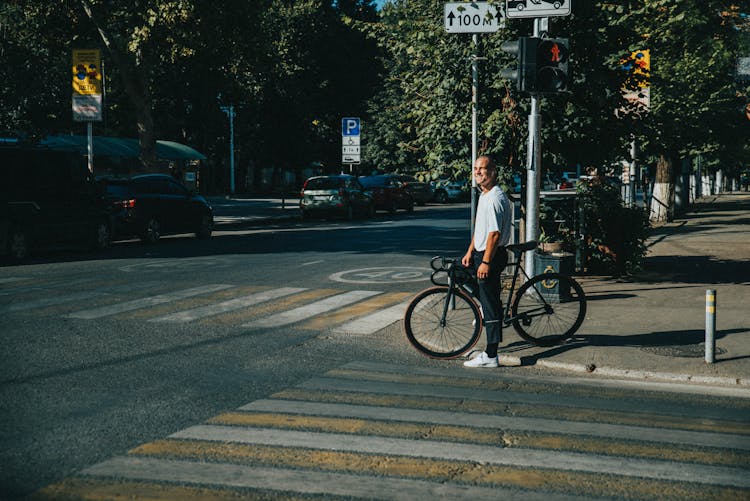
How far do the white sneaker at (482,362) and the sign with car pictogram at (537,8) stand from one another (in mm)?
4928

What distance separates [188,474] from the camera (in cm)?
482

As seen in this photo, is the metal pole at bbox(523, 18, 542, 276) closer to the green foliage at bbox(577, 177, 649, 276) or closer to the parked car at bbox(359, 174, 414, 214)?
the green foliage at bbox(577, 177, 649, 276)

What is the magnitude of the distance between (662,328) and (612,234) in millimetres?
4814

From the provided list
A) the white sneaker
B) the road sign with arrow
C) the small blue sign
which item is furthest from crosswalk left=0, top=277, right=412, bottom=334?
the small blue sign

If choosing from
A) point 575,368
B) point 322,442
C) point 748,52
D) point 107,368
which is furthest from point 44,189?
point 748,52

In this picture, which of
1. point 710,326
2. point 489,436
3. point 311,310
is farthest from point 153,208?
point 489,436

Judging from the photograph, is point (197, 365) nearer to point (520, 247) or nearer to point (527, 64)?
point (520, 247)

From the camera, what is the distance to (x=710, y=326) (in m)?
8.16

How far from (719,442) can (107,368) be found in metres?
4.96

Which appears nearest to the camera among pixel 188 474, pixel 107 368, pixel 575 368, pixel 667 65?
pixel 188 474

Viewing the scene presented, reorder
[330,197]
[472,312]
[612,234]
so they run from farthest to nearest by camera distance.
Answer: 1. [330,197]
2. [612,234]
3. [472,312]

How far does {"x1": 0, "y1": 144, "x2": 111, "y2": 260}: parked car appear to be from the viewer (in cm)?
1720

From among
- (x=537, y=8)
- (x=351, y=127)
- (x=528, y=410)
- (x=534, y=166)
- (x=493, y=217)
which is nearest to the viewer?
(x=528, y=410)

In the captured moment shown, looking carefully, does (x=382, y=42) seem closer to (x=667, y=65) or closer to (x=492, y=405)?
(x=492, y=405)
